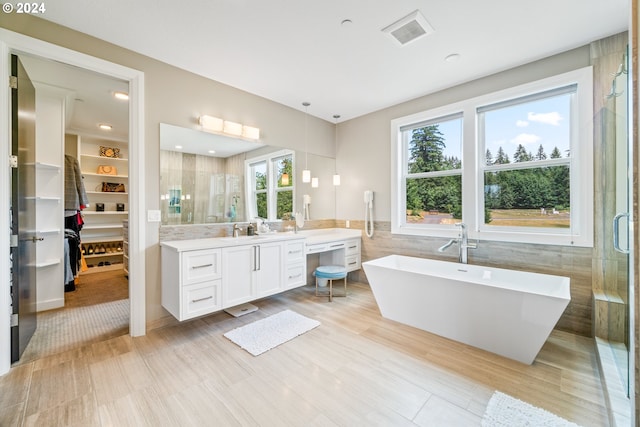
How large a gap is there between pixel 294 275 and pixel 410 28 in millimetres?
2823

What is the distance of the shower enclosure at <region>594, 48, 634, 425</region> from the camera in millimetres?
1738

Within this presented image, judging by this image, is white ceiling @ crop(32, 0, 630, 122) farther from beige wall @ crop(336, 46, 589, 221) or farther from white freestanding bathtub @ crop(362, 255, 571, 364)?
white freestanding bathtub @ crop(362, 255, 571, 364)

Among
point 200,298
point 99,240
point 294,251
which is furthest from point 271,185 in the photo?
point 99,240

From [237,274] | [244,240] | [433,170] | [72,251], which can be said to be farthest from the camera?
[72,251]

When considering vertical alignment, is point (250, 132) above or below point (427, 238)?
above

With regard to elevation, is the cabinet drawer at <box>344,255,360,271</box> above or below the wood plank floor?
above

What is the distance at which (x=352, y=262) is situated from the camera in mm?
4137

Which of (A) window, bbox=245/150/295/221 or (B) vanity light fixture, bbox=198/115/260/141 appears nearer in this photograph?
(B) vanity light fixture, bbox=198/115/260/141

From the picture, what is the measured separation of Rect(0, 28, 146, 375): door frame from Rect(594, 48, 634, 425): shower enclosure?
3694 millimetres

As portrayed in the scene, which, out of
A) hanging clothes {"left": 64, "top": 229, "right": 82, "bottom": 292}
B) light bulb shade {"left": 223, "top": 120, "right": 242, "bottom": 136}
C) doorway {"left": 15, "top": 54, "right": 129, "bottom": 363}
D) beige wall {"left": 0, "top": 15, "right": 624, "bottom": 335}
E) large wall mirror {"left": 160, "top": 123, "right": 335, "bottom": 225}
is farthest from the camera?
hanging clothes {"left": 64, "top": 229, "right": 82, "bottom": 292}

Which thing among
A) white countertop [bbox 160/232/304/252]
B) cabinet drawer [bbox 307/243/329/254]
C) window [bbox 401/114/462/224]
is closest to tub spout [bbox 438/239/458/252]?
window [bbox 401/114/462/224]

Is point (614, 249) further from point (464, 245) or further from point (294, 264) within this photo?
point (294, 264)

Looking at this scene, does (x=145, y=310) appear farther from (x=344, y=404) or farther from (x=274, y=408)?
(x=344, y=404)

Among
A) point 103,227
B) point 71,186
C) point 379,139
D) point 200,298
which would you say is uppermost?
point 379,139
